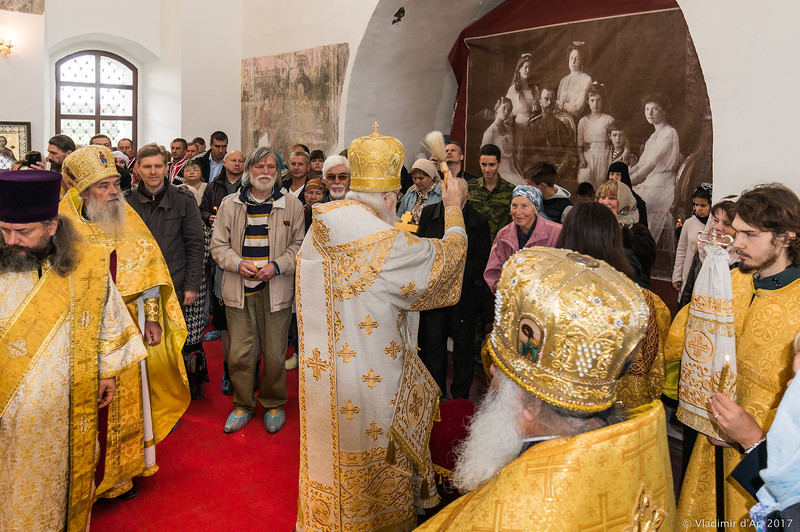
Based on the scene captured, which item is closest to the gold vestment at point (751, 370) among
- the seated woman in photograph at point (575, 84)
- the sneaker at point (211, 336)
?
the sneaker at point (211, 336)

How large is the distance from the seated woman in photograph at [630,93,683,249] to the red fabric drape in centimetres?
104

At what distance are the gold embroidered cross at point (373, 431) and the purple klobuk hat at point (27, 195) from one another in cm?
163

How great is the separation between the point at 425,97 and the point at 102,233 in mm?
6549

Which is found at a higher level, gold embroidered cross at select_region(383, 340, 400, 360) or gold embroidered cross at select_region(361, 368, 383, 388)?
gold embroidered cross at select_region(383, 340, 400, 360)

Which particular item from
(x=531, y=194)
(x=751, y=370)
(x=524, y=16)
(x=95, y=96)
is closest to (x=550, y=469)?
(x=751, y=370)

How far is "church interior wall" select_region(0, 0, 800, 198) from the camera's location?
4.03 m

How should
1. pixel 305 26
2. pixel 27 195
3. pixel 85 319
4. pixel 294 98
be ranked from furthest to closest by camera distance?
pixel 294 98
pixel 305 26
pixel 85 319
pixel 27 195

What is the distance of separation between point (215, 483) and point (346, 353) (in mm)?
1651

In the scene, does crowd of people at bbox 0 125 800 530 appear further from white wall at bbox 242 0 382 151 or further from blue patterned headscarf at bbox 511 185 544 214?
white wall at bbox 242 0 382 151

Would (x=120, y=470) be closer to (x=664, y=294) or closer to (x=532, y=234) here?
(x=532, y=234)

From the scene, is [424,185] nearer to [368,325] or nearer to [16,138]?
[368,325]

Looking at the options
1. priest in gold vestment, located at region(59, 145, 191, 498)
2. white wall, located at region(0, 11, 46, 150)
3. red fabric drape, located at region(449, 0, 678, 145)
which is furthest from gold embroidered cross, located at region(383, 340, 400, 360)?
white wall, located at region(0, 11, 46, 150)

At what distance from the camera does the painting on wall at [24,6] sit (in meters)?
11.8

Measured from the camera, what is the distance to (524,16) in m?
8.36
